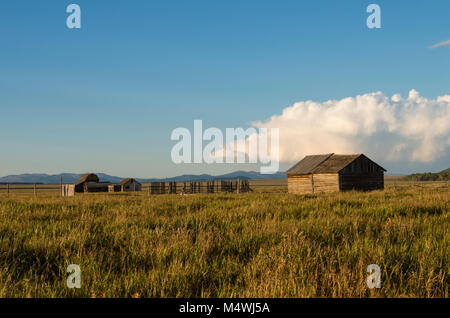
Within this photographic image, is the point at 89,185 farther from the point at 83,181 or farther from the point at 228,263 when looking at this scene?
the point at 228,263

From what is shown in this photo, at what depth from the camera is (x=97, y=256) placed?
4531mm

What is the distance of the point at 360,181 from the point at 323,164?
169 inches

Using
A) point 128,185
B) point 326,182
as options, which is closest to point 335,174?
point 326,182

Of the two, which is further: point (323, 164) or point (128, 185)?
point (128, 185)

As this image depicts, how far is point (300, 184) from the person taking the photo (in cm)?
3884

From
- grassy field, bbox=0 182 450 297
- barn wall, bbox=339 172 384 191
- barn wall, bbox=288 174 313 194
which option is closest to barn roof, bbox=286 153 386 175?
barn wall, bbox=288 174 313 194

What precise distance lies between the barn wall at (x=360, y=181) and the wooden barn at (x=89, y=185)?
43.8 m

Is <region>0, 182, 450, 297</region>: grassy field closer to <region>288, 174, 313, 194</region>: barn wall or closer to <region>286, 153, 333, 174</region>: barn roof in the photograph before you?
<region>288, 174, 313, 194</region>: barn wall

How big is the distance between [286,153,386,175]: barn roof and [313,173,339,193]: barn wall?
0.57 metres

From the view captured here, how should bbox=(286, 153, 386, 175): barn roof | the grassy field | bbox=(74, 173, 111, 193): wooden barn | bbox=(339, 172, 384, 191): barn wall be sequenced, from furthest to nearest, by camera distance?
bbox=(74, 173, 111, 193): wooden barn < bbox=(286, 153, 386, 175): barn roof < bbox=(339, 172, 384, 191): barn wall < the grassy field

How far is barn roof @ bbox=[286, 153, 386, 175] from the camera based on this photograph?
35.9m
